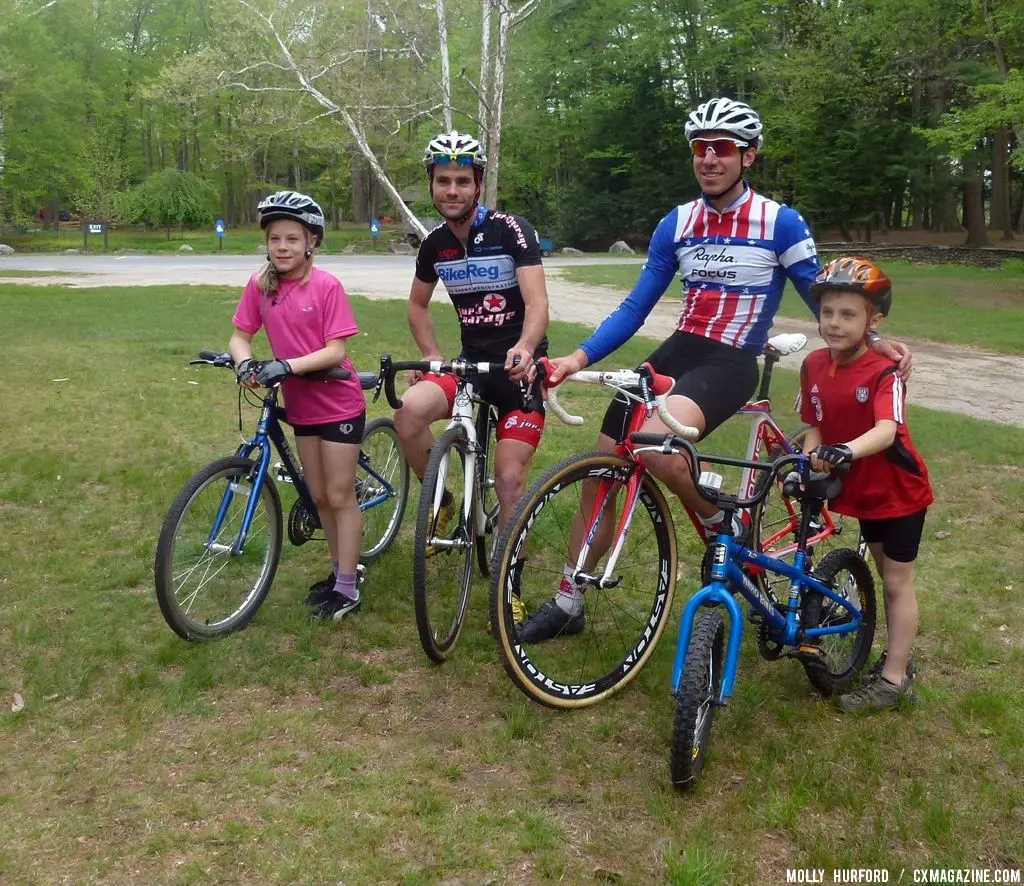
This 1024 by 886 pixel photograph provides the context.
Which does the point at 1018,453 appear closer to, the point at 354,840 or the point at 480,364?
the point at 480,364

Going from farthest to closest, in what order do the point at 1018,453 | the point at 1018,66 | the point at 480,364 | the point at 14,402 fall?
1. the point at 1018,66
2. the point at 14,402
3. the point at 1018,453
4. the point at 480,364

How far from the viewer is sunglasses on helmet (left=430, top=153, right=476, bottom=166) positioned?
442 cm

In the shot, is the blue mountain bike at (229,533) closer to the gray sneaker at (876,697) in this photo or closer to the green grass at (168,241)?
the gray sneaker at (876,697)

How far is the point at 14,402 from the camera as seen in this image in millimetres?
9195

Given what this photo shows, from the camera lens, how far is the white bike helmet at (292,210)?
425 cm

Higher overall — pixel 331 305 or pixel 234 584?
pixel 331 305

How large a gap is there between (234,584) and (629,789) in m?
2.16

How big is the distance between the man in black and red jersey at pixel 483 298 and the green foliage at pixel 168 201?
4639 cm

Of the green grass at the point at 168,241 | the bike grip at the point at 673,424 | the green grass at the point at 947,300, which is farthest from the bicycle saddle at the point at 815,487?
the green grass at the point at 168,241

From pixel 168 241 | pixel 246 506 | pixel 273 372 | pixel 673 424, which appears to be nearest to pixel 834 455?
pixel 673 424

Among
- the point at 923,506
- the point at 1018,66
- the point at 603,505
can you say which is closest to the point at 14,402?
the point at 603,505

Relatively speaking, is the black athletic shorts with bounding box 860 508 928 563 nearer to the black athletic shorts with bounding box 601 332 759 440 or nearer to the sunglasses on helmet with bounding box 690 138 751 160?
the black athletic shorts with bounding box 601 332 759 440

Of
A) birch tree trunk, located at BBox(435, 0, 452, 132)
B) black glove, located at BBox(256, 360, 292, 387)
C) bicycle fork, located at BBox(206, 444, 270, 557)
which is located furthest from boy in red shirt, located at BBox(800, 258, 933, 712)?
birch tree trunk, located at BBox(435, 0, 452, 132)

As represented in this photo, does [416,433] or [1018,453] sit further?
[1018,453]
